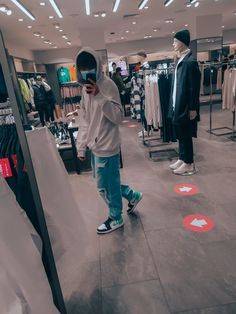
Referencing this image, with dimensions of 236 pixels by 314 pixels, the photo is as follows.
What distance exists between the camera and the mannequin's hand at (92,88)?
6.70 ft

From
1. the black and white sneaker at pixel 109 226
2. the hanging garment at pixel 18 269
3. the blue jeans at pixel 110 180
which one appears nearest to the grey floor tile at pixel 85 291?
the black and white sneaker at pixel 109 226

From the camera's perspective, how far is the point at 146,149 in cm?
497

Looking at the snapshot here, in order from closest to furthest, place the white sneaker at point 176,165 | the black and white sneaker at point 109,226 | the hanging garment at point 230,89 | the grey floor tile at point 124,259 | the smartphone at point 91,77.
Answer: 1. the grey floor tile at point 124,259
2. the smartphone at point 91,77
3. the black and white sneaker at point 109,226
4. the white sneaker at point 176,165
5. the hanging garment at point 230,89

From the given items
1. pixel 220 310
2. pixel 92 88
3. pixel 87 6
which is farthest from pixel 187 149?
pixel 87 6

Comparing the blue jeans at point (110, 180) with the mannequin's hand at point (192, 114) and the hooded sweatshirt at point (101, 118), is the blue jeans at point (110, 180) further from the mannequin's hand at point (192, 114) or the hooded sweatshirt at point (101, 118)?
the mannequin's hand at point (192, 114)

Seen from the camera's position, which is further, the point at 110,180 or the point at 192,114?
the point at 192,114

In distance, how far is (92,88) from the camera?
2.05 meters

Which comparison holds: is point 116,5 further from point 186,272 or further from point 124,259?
point 186,272

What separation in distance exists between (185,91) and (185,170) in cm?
109

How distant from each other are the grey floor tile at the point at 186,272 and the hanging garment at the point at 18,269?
3.08 feet

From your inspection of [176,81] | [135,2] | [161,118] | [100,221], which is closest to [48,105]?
[135,2]

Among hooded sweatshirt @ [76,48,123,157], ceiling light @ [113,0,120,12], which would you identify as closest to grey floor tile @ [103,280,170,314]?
hooded sweatshirt @ [76,48,123,157]

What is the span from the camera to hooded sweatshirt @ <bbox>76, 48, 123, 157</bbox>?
207 cm

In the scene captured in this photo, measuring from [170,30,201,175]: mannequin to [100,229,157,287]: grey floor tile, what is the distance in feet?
5.16
